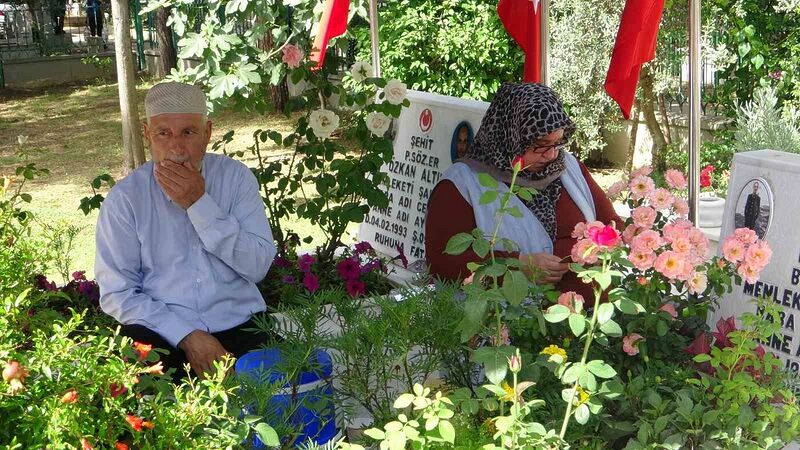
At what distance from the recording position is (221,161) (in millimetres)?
3111

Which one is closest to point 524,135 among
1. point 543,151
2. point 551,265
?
point 543,151

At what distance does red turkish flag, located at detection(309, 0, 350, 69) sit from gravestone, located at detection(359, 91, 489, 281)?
500 millimetres

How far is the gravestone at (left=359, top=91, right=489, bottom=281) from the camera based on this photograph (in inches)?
169

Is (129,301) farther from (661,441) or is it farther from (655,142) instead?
(655,142)

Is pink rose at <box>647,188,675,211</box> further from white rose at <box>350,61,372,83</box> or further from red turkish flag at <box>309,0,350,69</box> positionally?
red turkish flag at <box>309,0,350,69</box>

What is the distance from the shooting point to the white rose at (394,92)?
415 centimetres

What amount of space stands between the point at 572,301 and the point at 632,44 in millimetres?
1907

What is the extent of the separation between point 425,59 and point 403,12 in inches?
23.2

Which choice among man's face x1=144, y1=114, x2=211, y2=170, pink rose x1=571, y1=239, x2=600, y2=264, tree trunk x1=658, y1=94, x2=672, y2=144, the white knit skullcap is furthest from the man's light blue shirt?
tree trunk x1=658, y1=94, x2=672, y2=144

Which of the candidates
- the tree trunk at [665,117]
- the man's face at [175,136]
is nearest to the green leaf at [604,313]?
the man's face at [175,136]

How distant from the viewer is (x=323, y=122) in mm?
4070

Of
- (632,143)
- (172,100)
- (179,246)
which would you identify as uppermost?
(172,100)

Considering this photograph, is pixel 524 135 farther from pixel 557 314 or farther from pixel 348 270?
pixel 557 314

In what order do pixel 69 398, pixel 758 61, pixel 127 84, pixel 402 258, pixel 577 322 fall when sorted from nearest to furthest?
pixel 69 398 < pixel 577 322 < pixel 402 258 < pixel 127 84 < pixel 758 61
